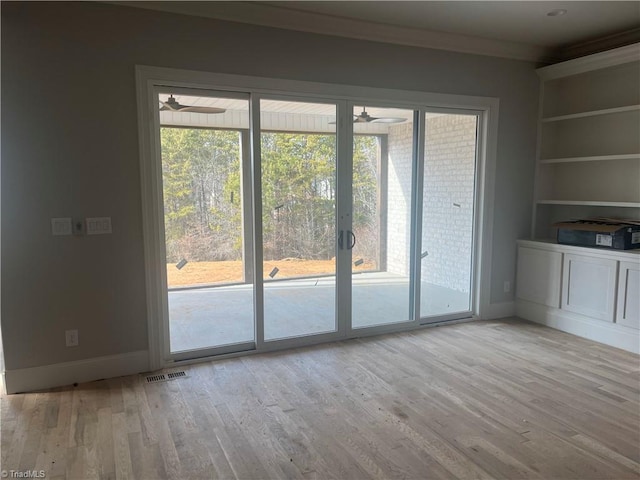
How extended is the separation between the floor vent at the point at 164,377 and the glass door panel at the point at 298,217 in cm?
78

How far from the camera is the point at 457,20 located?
3.73m

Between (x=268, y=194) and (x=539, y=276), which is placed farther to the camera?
(x=539, y=276)

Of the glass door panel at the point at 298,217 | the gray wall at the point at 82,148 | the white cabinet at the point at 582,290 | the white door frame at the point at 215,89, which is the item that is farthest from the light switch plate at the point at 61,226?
the white cabinet at the point at 582,290

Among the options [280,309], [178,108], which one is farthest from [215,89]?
[280,309]

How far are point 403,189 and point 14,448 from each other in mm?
3446

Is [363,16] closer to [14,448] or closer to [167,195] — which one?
A: [167,195]

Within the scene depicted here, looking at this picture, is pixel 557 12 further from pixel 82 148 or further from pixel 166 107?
pixel 82 148

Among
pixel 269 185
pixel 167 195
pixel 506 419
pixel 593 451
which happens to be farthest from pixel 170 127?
pixel 593 451

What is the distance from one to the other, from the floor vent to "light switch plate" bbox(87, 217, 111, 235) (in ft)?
3.65

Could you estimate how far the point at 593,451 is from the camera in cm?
240

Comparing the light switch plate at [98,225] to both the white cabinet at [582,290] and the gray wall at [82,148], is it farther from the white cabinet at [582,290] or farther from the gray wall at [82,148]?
the white cabinet at [582,290]

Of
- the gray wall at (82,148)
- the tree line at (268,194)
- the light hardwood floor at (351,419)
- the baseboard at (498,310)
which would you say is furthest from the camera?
the baseboard at (498,310)

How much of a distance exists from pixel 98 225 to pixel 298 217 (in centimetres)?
155

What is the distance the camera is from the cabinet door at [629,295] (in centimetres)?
373
